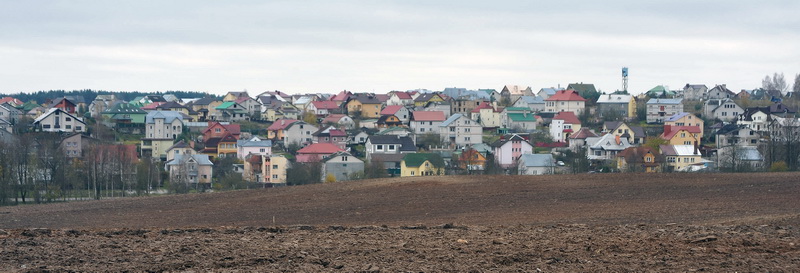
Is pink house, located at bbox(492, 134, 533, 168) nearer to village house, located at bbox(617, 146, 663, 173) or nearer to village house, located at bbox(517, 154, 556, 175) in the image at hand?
village house, located at bbox(517, 154, 556, 175)

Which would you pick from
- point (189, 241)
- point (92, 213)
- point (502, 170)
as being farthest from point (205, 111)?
point (189, 241)

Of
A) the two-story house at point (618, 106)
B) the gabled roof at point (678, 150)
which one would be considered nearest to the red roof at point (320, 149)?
the gabled roof at point (678, 150)

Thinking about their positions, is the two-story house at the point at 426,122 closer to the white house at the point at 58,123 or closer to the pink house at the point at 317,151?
the pink house at the point at 317,151

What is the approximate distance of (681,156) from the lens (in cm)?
5747

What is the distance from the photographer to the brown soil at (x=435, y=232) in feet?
40.7

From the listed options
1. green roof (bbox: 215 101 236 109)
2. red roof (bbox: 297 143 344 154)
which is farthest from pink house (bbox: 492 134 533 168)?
green roof (bbox: 215 101 236 109)

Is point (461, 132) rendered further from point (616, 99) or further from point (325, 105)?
point (325, 105)

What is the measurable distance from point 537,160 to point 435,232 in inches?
1577

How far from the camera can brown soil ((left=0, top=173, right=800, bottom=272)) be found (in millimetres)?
12398

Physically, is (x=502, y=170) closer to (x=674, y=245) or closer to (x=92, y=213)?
(x=92, y=213)

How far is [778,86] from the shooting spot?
11500cm

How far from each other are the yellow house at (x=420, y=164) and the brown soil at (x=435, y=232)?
2570 centimetres

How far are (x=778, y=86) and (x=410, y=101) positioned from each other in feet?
152

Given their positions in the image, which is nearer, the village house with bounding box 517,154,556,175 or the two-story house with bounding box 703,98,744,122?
the village house with bounding box 517,154,556,175
